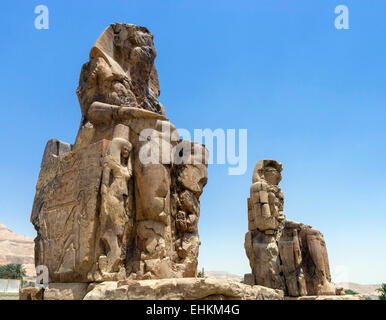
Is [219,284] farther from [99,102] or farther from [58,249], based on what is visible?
[99,102]

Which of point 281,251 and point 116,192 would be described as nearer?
point 116,192

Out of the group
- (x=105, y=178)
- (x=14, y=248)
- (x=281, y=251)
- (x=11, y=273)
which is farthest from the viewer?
(x=14, y=248)

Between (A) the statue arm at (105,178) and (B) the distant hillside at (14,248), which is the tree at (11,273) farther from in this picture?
(A) the statue arm at (105,178)

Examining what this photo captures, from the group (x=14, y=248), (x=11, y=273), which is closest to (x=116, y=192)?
(x=11, y=273)

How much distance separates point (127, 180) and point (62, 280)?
65.3 inches

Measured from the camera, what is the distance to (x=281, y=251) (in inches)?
414

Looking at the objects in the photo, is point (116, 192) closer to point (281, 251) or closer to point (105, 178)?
point (105, 178)

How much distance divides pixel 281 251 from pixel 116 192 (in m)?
6.64

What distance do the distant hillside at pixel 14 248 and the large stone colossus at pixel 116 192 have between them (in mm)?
56909

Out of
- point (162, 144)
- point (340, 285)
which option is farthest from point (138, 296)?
point (340, 285)

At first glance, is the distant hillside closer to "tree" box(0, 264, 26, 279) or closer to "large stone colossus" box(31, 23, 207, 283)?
"tree" box(0, 264, 26, 279)

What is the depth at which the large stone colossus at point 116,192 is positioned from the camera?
17.0ft

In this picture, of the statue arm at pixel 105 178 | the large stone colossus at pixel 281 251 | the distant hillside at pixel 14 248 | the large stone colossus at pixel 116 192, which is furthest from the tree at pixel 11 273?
the statue arm at pixel 105 178

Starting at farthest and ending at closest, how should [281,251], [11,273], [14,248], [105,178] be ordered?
1. [14,248]
2. [11,273]
3. [281,251]
4. [105,178]
